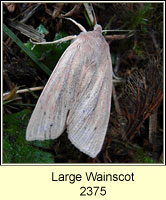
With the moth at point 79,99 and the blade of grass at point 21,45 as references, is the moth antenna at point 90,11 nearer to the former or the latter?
the moth at point 79,99

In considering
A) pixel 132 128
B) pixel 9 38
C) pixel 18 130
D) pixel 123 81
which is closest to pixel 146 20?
pixel 123 81

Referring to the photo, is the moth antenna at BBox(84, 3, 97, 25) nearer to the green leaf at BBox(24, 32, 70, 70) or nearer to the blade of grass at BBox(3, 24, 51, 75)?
the green leaf at BBox(24, 32, 70, 70)

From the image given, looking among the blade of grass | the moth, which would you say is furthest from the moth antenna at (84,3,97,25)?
the blade of grass

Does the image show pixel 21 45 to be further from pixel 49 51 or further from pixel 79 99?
pixel 79 99

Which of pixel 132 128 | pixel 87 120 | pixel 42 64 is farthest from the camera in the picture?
pixel 132 128

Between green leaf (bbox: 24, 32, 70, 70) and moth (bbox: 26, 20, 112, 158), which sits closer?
moth (bbox: 26, 20, 112, 158)

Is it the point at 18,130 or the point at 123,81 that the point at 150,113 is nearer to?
the point at 123,81

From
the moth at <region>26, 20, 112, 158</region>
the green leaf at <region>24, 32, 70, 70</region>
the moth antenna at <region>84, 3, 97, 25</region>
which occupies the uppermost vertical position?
the moth antenna at <region>84, 3, 97, 25</region>

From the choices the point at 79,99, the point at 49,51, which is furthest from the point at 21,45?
the point at 79,99

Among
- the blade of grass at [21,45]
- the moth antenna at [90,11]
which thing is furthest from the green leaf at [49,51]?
the moth antenna at [90,11]
